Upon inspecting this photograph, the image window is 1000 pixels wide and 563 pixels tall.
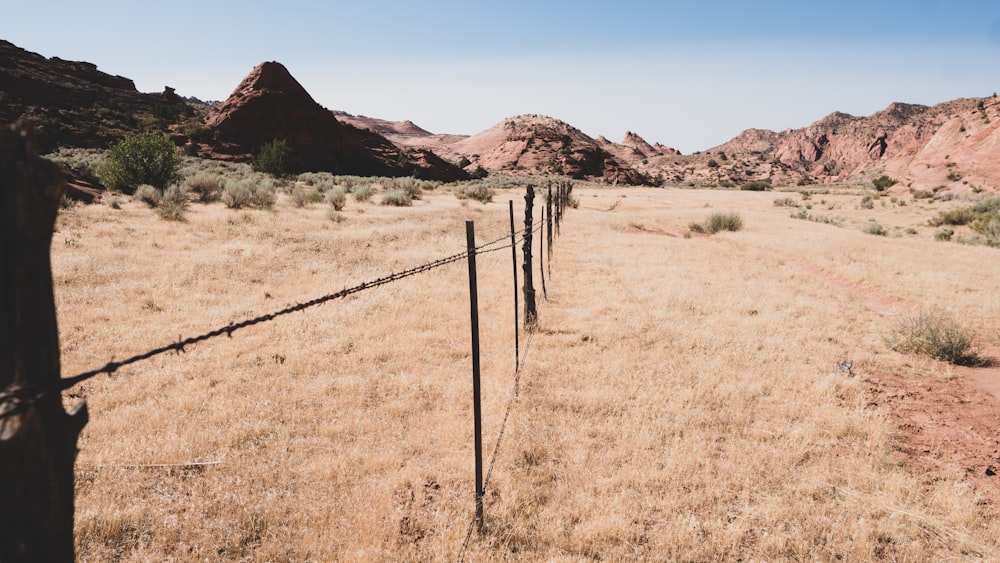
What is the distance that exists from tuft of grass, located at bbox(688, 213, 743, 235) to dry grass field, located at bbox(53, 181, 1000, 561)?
965 cm

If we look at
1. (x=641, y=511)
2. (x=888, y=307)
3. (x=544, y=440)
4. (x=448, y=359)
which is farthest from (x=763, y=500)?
(x=888, y=307)

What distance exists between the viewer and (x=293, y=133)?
182 feet

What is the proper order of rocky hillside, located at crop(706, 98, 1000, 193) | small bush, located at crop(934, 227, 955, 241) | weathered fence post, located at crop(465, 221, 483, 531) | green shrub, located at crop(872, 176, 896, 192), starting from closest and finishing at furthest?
weathered fence post, located at crop(465, 221, 483, 531)
small bush, located at crop(934, 227, 955, 241)
rocky hillside, located at crop(706, 98, 1000, 193)
green shrub, located at crop(872, 176, 896, 192)

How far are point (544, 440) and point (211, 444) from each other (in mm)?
3591

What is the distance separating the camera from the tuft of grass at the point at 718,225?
71.2 feet

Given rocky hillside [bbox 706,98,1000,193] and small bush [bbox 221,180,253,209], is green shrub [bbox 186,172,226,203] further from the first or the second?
rocky hillside [bbox 706,98,1000,193]

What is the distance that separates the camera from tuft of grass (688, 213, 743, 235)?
71.2 feet

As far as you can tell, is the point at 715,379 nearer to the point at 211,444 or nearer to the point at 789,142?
the point at 211,444

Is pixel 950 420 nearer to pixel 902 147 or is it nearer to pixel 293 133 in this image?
pixel 293 133

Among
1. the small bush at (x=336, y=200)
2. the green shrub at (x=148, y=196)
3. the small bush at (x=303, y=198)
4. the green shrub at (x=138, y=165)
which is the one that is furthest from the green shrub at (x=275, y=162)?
the green shrub at (x=148, y=196)

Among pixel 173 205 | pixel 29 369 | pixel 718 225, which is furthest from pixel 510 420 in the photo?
pixel 718 225

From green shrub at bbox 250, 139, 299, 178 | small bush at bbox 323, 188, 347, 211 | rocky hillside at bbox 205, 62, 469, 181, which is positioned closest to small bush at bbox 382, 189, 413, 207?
small bush at bbox 323, 188, 347, 211

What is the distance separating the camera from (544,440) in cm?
520

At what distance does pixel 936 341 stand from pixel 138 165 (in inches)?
1116
